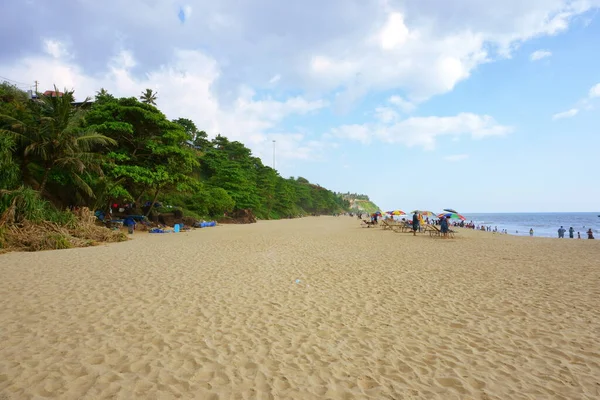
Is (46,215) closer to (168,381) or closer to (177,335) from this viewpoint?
(177,335)

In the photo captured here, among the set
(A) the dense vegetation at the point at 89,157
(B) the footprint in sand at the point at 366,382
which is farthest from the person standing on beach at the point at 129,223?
(B) the footprint in sand at the point at 366,382

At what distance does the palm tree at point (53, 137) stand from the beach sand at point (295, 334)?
8820 mm

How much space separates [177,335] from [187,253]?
8.23 metres

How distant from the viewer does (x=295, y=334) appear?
14.6ft

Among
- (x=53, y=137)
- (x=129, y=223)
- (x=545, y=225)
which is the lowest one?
(x=129, y=223)

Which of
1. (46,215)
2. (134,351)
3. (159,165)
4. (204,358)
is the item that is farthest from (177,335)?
(159,165)

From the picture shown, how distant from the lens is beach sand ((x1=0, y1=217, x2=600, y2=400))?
10.4ft

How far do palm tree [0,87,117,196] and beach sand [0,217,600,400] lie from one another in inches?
347

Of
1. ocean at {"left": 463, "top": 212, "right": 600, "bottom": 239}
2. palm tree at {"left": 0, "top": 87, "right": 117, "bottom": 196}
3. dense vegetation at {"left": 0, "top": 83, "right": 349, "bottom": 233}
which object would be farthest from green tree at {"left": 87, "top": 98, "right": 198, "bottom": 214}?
ocean at {"left": 463, "top": 212, "right": 600, "bottom": 239}

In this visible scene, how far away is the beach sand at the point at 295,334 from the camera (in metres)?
3.16

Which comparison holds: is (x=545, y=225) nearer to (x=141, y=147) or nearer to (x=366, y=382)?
(x=141, y=147)

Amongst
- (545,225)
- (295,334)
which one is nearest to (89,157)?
(295,334)

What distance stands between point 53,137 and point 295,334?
56.6ft

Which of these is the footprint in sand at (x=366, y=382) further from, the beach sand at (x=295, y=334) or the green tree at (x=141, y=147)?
the green tree at (x=141, y=147)
